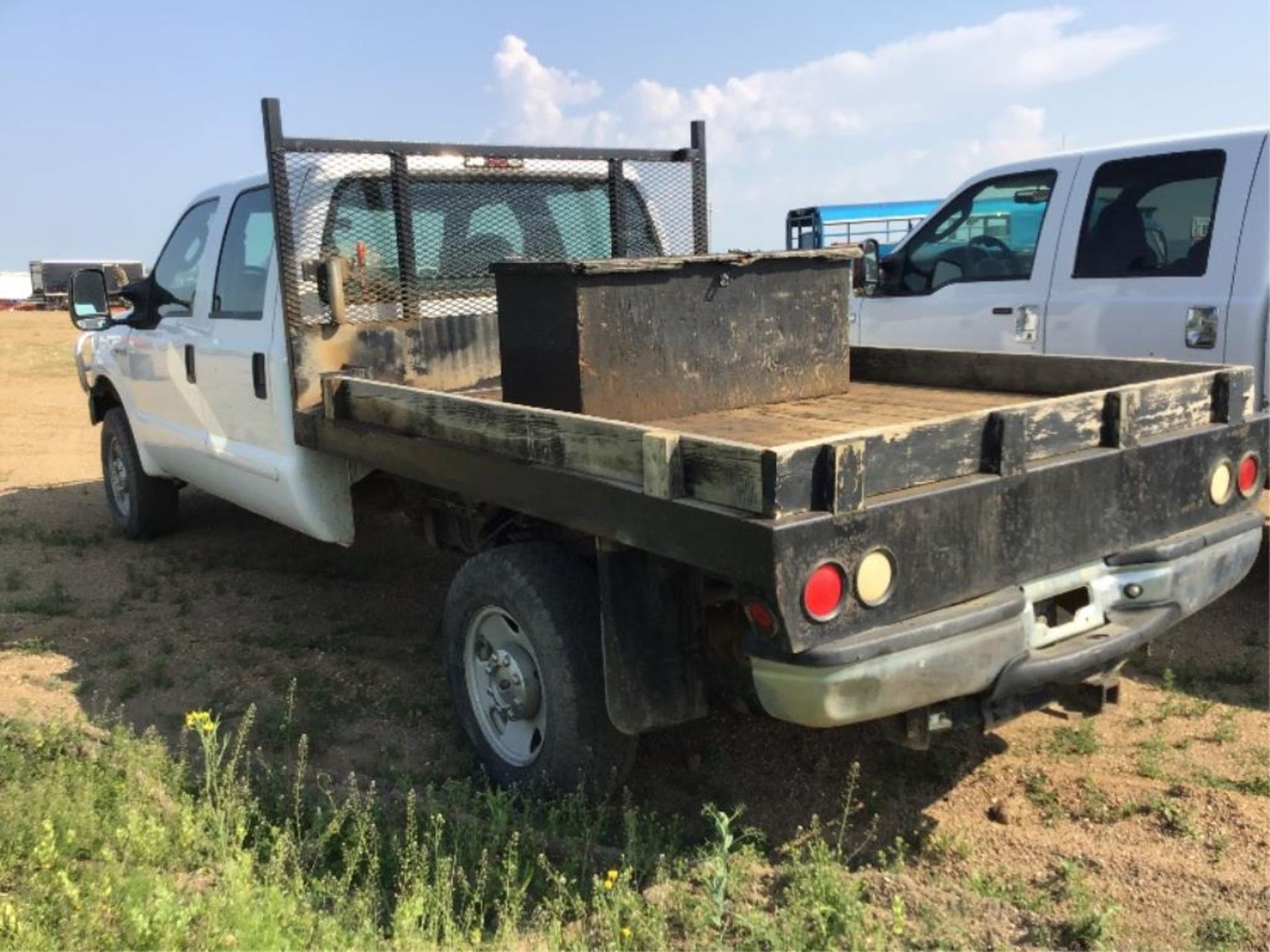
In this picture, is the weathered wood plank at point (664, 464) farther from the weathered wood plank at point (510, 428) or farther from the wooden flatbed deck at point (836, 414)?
the wooden flatbed deck at point (836, 414)

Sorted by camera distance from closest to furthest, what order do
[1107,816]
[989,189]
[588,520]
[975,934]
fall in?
[975,934]
[588,520]
[1107,816]
[989,189]

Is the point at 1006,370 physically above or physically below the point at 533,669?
above

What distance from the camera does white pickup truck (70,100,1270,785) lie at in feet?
9.05

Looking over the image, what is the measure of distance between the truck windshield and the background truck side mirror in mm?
2097

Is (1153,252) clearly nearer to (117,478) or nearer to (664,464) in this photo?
(664,464)

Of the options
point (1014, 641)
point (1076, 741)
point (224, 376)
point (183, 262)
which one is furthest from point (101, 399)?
point (1014, 641)

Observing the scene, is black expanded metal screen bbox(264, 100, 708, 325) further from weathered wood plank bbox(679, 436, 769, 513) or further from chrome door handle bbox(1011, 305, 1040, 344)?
weathered wood plank bbox(679, 436, 769, 513)

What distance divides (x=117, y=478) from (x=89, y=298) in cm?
150

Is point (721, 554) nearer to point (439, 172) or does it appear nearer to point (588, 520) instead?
point (588, 520)

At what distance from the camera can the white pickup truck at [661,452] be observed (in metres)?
2.76

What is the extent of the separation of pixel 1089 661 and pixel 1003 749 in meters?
1.05

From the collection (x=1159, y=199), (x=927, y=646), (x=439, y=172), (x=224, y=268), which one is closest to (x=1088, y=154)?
(x=1159, y=199)

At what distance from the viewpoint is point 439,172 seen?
511cm

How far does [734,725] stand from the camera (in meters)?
4.30
